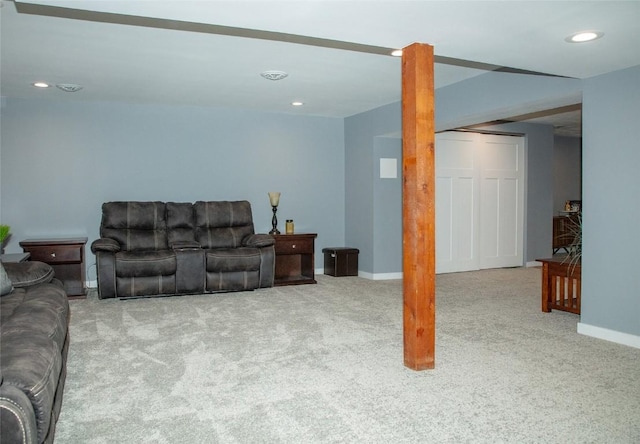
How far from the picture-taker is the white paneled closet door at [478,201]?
7043mm

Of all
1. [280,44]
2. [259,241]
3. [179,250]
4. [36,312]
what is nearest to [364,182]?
[259,241]

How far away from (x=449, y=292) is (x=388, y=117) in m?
2.25

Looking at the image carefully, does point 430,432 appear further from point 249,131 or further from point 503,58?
point 249,131

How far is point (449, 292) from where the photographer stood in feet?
18.4

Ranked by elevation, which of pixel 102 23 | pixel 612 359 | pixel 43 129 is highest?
pixel 102 23

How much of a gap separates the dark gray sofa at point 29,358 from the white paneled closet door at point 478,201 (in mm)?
5245

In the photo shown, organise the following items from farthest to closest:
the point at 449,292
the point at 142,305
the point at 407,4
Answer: the point at 449,292 < the point at 142,305 < the point at 407,4

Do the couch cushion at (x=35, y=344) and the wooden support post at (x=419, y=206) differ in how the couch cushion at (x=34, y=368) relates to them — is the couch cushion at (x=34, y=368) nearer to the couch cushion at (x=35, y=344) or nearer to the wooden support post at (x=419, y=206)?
the couch cushion at (x=35, y=344)

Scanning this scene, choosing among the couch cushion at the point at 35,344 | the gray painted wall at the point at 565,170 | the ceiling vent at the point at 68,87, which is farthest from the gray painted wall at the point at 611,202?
the gray painted wall at the point at 565,170

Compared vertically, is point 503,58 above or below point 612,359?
above

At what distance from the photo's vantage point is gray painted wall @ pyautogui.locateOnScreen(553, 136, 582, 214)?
9.70 meters

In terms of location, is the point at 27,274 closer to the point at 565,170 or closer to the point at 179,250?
the point at 179,250

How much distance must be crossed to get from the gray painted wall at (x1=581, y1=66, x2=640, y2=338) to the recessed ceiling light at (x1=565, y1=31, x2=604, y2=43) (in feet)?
2.81

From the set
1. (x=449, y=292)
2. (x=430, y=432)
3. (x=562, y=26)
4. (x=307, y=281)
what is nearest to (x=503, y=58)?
(x=562, y=26)
